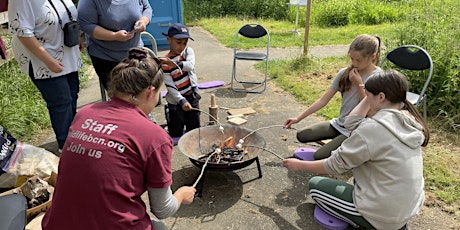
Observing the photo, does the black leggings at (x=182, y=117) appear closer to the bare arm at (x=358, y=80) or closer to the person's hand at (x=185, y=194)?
the bare arm at (x=358, y=80)

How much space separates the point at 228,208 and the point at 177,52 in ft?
6.04

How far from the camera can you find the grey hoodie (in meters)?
2.35

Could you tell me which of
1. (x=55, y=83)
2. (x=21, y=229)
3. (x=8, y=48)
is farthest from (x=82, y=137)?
(x=8, y=48)

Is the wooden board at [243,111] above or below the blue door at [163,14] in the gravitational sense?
below

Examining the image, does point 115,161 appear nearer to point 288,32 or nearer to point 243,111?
point 243,111

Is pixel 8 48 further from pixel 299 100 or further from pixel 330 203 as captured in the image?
pixel 330 203

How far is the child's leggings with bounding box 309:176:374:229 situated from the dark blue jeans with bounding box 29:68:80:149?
101 inches

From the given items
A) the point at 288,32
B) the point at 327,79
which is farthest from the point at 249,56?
the point at 288,32

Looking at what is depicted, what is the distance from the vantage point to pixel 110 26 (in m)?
3.78

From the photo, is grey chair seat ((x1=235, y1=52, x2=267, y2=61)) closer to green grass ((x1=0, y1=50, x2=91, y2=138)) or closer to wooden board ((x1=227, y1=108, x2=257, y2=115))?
wooden board ((x1=227, y1=108, x2=257, y2=115))

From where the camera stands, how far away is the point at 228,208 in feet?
10.9

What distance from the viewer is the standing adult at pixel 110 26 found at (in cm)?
369

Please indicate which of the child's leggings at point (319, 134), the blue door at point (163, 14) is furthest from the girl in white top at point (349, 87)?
the blue door at point (163, 14)

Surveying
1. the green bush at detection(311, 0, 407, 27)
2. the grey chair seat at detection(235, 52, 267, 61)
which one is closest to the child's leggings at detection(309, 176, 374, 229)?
the grey chair seat at detection(235, 52, 267, 61)
